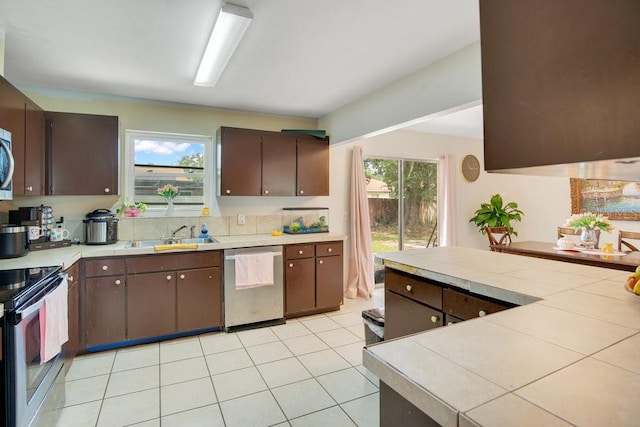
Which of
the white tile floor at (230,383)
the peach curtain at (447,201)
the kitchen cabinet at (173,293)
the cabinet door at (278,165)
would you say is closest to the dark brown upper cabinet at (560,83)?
the white tile floor at (230,383)

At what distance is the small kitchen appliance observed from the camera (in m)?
3.06

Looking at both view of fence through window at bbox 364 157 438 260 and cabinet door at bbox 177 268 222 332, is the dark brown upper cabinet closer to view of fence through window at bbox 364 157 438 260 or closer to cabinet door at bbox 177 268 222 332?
cabinet door at bbox 177 268 222 332

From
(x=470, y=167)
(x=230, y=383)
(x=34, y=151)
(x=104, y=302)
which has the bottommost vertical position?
(x=230, y=383)

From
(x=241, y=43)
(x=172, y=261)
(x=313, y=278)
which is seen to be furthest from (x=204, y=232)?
(x=241, y=43)

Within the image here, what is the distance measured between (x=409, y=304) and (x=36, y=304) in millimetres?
2050

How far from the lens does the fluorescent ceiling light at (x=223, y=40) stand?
1865mm

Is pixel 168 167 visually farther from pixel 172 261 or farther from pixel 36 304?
pixel 36 304

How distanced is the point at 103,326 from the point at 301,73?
283cm

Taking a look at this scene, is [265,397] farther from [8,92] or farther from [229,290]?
[8,92]

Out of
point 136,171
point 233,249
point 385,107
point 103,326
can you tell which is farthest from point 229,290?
point 385,107

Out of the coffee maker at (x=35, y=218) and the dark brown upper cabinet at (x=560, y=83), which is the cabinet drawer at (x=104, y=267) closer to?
the coffee maker at (x=35, y=218)

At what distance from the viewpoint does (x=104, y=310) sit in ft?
9.45

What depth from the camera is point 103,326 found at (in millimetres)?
2881

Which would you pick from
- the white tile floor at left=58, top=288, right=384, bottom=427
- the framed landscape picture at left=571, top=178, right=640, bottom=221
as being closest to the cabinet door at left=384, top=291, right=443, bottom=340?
the white tile floor at left=58, top=288, right=384, bottom=427
